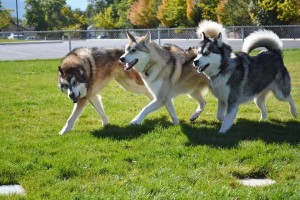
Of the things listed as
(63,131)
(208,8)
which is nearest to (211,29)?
(63,131)

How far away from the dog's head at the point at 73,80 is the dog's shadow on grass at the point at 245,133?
5.67 feet

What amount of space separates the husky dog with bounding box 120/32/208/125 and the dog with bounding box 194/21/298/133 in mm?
488

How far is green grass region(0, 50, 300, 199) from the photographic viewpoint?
3.81m

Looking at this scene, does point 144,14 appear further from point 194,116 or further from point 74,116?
point 74,116

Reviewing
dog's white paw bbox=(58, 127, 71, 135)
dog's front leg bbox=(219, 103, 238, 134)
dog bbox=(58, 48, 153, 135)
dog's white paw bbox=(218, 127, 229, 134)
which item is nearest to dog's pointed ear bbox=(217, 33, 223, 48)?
dog's front leg bbox=(219, 103, 238, 134)

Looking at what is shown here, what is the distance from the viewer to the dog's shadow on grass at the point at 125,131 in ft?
19.0

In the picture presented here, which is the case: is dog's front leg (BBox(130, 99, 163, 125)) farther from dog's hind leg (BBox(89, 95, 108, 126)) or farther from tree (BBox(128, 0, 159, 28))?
tree (BBox(128, 0, 159, 28))

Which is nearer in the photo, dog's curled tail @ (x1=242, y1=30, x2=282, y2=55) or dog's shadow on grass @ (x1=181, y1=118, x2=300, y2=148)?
dog's shadow on grass @ (x1=181, y1=118, x2=300, y2=148)

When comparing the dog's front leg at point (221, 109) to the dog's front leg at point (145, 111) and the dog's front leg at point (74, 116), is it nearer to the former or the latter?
the dog's front leg at point (145, 111)

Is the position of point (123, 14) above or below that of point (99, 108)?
above

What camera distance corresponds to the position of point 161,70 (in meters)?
6.39

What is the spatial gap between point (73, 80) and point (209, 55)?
6.97 feet

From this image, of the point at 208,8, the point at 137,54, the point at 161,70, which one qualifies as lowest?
the point at 161,70

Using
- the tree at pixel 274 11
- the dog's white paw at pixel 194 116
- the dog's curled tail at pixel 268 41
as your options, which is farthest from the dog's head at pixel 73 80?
the tree at pixel 274 11
